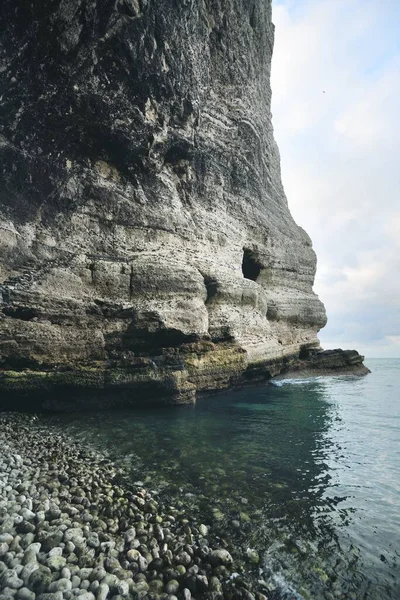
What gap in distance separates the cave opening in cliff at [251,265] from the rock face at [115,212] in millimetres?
3568

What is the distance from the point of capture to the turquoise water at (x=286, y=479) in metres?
5.05

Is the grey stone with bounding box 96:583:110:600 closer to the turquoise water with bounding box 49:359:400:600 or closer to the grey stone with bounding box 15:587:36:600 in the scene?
the grey stone with bounding box 15:587:36:600

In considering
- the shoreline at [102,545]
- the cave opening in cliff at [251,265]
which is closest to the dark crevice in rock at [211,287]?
the cave opening in cliff at [251,265]

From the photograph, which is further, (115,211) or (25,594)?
(115,211)

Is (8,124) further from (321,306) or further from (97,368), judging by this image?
(321,306)

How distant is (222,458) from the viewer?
9305mm

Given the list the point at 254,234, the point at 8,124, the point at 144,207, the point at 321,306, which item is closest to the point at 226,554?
the point at 144,207

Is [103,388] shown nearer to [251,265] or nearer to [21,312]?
[21,312]

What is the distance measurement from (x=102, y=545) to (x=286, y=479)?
4557 millimetres

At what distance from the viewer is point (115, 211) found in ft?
56.3

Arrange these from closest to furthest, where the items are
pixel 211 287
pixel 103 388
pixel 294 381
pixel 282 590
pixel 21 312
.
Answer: pixel 282 590 → pixel 21 312 → pixel 103 388 → pixel 211 287 → pixel 294 381

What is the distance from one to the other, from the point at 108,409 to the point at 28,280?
6.37 m

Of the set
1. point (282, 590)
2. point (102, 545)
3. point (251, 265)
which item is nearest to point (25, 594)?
point (102, 545)

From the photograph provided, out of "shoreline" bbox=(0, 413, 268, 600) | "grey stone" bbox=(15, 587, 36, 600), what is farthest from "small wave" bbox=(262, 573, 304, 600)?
"grey stone" bbox=(15, 587, 36, 600)
